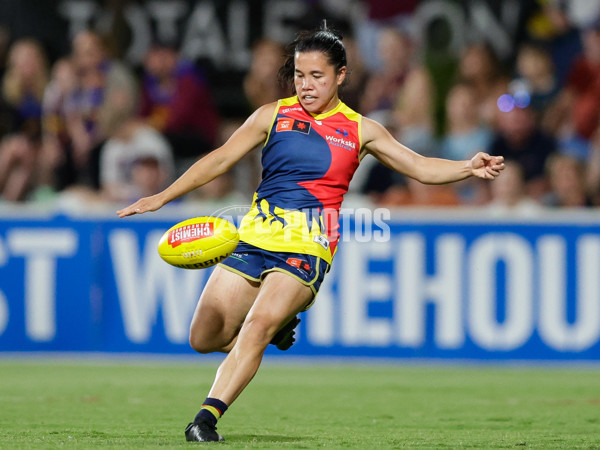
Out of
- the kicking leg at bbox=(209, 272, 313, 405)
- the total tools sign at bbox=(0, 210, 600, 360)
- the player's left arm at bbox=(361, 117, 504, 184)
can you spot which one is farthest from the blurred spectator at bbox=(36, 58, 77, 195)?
the kicking leg at bbox=(209, 272, 313, 405)

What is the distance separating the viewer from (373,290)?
11.0 meters

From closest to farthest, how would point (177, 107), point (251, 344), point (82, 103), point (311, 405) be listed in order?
point (251, 344) < point (311, 405) < point (82, 103) < point (177, 107)

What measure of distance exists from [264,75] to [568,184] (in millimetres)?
3900

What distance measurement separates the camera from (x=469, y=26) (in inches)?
551

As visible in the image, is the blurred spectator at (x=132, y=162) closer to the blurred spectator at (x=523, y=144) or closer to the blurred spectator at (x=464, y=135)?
the blurred spectator at (x=464, y=135)

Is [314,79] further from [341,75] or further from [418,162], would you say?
[418,162]

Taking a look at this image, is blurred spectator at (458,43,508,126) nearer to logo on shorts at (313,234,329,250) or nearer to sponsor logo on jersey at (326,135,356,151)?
sponsor logo on jersey at (326,135,356,151)

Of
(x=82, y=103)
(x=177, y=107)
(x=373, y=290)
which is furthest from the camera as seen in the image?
(x=177, y=107)

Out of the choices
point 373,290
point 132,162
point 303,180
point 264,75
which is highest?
point 264,75

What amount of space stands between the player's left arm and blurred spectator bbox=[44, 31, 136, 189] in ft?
22.3

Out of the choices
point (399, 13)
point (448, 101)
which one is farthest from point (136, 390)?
point (399, 13)

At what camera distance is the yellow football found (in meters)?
6.12

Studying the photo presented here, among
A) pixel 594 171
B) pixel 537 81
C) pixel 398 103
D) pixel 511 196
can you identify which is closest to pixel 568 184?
pixel 594 171

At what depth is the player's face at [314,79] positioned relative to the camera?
20.8ft
